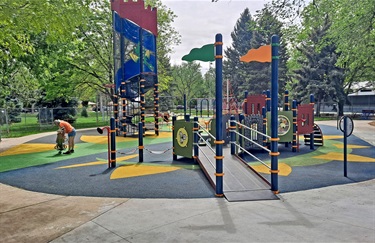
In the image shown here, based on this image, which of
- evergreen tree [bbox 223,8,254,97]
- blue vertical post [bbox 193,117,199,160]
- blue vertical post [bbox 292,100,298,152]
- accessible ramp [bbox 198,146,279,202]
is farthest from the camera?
evergreen tree [bbox 223,8,254,97]

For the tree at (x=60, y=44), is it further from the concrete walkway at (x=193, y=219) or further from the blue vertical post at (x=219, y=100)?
the concrete walkway at (x=193, y=219)

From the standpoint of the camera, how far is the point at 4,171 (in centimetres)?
984

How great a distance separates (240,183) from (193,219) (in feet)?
7.91

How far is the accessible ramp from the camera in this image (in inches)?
250

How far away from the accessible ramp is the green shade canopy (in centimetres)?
290

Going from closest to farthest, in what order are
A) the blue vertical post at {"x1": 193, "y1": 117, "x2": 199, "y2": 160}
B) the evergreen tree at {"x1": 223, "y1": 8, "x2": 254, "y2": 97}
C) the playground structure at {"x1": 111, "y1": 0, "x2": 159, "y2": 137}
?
the blue vertical post at {"x1": 193, "y1": 117, "x2": 199, "y2": 160} → the playground structure at {"x1": 111, "y1": 0, "x2": 159, "y2": 137} → the evergreen tree at {"x1": 223, "y1": 8, "x2": 254, "y2": 97}

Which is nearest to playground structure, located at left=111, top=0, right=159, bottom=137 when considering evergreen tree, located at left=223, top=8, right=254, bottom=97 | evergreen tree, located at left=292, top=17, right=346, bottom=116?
evergreen tree, located at left=292, top=17, right=346, bottom=116

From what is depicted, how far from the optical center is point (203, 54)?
8.05 meters

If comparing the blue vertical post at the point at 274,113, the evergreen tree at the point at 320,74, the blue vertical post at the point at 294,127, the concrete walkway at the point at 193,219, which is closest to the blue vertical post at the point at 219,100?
the concrete walkway at the point at 193,219

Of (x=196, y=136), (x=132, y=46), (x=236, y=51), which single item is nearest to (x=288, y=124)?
(x=196, y=136)

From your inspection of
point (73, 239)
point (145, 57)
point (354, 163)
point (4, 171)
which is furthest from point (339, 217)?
point (145, 57)

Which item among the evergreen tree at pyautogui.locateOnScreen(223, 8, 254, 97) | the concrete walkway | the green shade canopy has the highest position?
the evergreen tree at pyautogui.locateOnScreen(223, 8, 254, 97)

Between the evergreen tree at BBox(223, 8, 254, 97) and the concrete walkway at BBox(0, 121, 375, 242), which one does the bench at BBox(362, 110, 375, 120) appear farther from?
Result: the concrete walkway at BBox(0, 121, 375, 242)

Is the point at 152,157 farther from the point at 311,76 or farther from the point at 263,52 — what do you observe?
the point at 311,76
